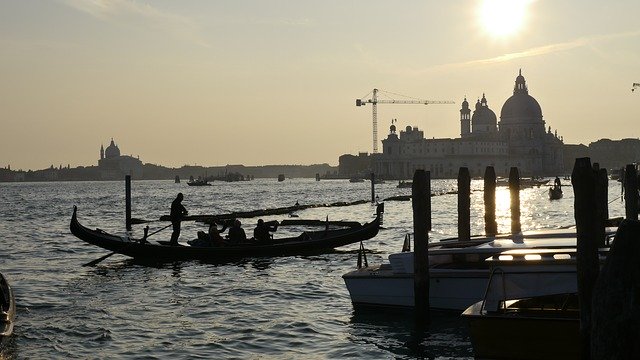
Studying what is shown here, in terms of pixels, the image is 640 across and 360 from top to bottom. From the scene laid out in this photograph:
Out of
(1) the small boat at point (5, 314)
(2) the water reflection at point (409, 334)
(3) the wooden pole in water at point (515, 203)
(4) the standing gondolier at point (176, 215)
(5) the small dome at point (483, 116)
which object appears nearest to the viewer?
(1) the small boat at point (5, 314)

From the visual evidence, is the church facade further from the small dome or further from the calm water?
the calm water

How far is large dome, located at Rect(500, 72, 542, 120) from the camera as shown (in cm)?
17388

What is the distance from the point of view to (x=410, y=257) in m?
13.5

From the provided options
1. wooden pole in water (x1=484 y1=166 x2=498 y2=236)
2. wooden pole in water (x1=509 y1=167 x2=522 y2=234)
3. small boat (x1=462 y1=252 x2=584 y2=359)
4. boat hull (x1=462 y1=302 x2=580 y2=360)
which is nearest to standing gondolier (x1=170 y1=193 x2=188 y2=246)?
wooden pole in water (x1=484 y1=166 x2=498 y2=236)

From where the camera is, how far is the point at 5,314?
11.4 meters

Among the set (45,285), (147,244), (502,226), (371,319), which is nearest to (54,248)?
(147,244)

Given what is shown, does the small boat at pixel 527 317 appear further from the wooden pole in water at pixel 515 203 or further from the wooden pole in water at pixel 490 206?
the wooden pole in water at pixel 515 203

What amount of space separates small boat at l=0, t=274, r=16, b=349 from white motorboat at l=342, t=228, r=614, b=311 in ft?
17.6

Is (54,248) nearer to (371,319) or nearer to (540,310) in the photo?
(371,319)

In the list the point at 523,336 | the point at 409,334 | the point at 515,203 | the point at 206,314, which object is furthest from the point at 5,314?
the point at 515,203

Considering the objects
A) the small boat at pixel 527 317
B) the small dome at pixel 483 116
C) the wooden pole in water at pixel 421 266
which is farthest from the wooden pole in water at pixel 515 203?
the small dome at pixel 483 116

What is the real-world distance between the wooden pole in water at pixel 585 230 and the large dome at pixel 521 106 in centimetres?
16988

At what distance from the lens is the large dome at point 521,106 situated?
173875mm

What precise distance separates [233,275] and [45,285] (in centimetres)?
418
